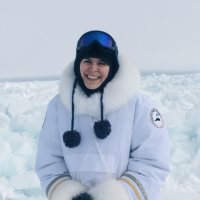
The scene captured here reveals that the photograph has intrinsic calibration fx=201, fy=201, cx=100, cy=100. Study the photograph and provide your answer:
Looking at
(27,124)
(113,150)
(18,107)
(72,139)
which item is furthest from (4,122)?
(113,150)

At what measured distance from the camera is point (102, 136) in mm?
1028

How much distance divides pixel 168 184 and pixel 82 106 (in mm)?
1659

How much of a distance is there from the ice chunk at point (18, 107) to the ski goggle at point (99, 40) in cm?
375

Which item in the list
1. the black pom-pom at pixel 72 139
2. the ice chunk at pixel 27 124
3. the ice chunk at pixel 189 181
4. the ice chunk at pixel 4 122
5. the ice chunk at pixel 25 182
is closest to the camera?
the black pom-pom at pixel 72 139

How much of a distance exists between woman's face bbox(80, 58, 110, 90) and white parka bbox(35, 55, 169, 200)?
0.18ft

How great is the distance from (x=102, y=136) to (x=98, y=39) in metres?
0.53

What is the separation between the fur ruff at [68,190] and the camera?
100cm

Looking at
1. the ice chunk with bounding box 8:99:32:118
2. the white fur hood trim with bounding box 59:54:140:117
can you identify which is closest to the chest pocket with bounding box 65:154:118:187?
the white fur hood trim with bounding box 59:54:140:117

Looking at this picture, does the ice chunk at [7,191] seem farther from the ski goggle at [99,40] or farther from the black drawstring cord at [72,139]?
the ski goggle at [99,40]

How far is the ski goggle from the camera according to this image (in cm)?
111

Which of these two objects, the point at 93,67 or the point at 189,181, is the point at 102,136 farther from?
the point at 189,181

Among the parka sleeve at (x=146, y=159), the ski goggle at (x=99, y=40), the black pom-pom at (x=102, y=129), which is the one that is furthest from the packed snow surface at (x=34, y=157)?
the ski goggle at (x=99, y=40)

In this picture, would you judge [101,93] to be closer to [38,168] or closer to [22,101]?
[38,168]

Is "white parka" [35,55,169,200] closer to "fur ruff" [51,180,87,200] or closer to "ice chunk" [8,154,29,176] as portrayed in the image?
"fur ruff" [51,180,87,200]
